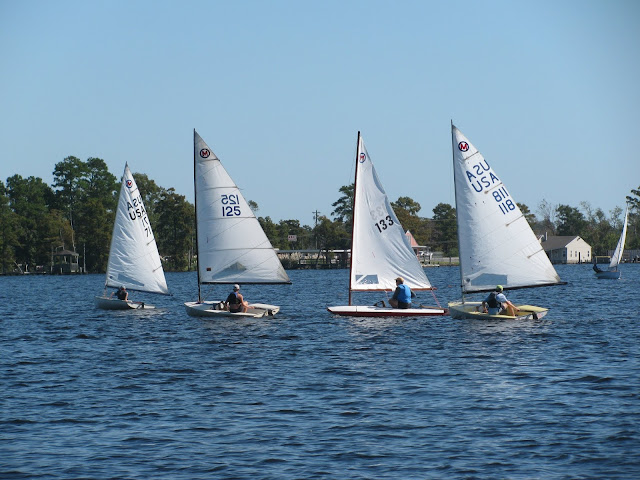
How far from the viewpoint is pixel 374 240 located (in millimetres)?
39531

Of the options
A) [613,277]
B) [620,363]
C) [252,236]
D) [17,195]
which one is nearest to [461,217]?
[252,236]

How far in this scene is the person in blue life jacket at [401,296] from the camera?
37781 millimetres

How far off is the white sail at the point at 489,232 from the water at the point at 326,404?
223 cm

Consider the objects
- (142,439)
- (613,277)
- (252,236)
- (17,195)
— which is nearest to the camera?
(142,439)

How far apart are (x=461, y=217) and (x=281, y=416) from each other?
2009 centimetres

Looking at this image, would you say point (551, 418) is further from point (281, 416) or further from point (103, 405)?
point (103, 405)

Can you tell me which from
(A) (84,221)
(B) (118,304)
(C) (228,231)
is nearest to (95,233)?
(A) (84,221)

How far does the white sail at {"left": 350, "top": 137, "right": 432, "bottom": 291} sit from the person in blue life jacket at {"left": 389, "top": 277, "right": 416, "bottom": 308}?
1.26m

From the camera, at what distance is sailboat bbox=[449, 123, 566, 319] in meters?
37.2

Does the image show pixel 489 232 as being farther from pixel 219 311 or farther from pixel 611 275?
pixel 611 275

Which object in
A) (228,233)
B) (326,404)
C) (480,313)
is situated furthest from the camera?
(228,233)

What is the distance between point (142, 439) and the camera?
1752 cm

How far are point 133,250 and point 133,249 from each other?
5 centimetres

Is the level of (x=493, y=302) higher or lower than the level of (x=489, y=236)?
lower
